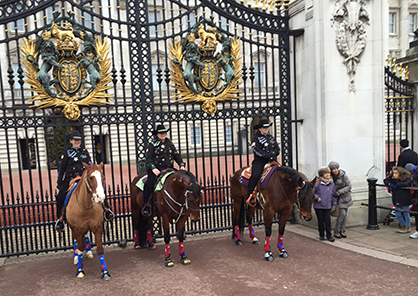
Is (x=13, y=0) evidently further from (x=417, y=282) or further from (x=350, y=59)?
(x=417, y=282)

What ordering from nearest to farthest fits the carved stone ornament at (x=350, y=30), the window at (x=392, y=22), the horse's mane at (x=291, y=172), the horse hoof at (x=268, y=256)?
1. the horse's mane at (x=291, y=172)
2. the horse hoof at (x=268, y=256)
3. the carved stone ornament at (x=350, y=30)
4. the window at (x=392, y=22)

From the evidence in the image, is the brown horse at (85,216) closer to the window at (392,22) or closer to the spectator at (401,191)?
the spectator at (401,191)

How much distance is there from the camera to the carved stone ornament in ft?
26.4

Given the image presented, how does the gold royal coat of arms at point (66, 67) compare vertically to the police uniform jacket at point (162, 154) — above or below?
above

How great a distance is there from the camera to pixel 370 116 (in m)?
8.43

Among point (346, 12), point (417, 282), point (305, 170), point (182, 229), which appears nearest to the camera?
point (417, 282)

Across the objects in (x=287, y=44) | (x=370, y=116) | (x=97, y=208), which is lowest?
(x=97, y=208)

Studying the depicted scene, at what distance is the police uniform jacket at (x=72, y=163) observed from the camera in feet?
21.0

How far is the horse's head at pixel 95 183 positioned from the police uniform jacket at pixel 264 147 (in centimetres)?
302

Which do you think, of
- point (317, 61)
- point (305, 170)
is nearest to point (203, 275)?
point (305, 170)

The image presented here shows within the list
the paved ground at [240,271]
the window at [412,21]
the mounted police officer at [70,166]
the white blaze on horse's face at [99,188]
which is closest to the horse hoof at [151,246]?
the paved ground at [240,271]

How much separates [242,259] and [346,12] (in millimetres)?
6138

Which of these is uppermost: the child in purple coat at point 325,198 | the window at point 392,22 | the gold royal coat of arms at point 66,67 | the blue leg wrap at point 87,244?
the window at point 392,22

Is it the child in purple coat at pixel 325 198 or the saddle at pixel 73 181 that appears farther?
the child in purple coat at pixel 325 198
